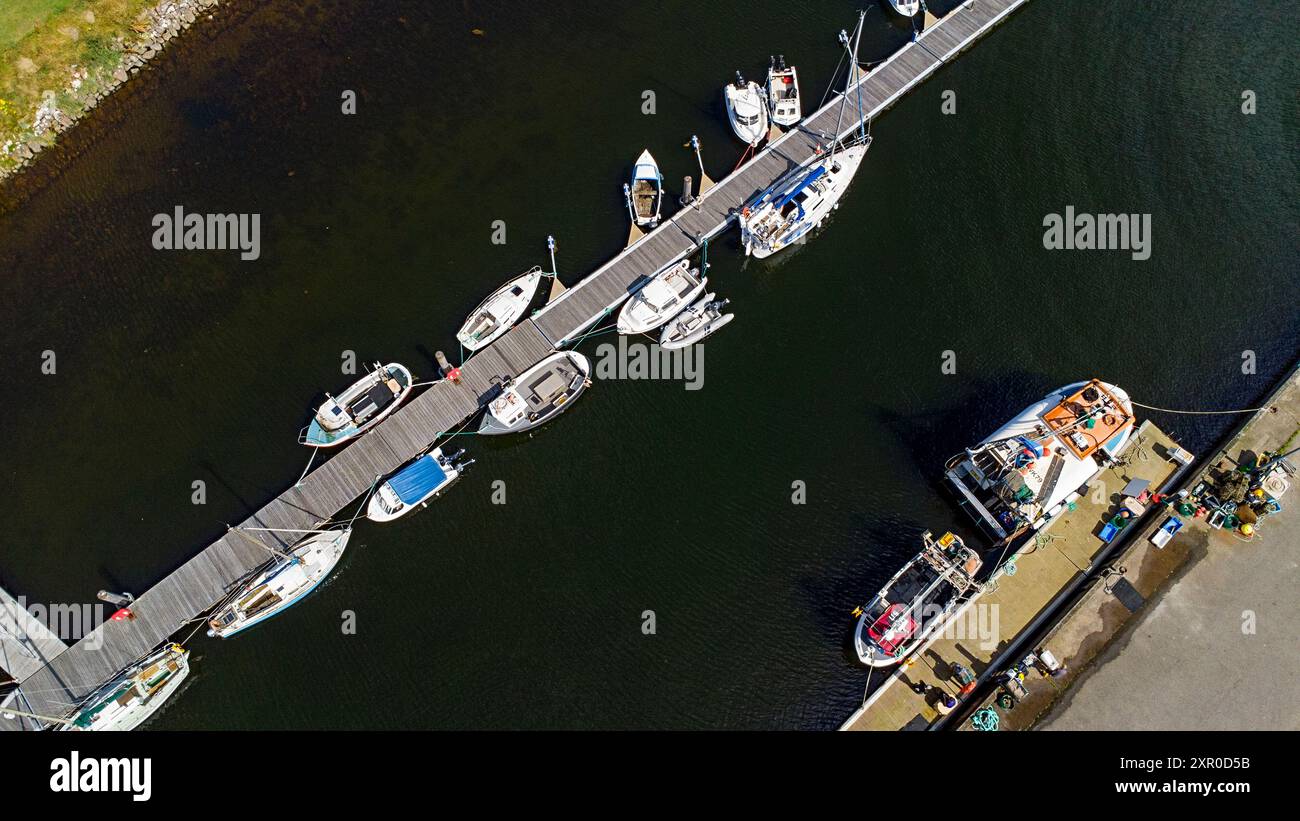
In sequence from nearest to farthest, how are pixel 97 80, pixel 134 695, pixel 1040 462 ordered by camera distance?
pixel 134 695 < pixel 1040 462 < pixel 97 80

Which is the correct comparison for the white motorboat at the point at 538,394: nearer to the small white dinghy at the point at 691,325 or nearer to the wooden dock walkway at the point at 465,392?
the wooden dock walkway at the point at 465,392

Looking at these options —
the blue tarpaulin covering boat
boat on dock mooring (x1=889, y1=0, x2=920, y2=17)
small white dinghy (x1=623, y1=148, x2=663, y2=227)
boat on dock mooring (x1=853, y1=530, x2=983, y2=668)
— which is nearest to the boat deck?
boat on dock mooring (x1=853, y1=530, x2=983, y2=668)

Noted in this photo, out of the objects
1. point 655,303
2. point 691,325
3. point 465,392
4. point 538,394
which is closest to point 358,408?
point 465,392

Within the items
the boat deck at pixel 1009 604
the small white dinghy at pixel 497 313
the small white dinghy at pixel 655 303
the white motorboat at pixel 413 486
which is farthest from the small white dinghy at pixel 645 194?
the boat deck at pixel 1009 604

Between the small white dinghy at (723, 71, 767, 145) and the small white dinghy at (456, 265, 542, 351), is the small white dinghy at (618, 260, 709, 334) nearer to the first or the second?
the small white dinghy at (456, 265, 542, 351)

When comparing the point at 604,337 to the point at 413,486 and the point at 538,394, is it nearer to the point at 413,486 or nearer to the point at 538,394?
the point at 538,394

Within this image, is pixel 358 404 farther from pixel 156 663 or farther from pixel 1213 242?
pixel 1213 242
